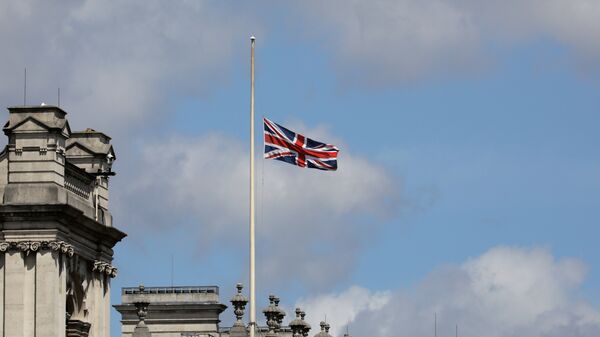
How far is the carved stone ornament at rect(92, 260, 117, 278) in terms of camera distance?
340 feet

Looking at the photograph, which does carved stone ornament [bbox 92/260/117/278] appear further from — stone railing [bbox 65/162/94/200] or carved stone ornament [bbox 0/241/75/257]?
carved stone ornament [bbox 0/241/75/257]

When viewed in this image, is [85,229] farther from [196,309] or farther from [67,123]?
[196,309]

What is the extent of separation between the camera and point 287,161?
310ft

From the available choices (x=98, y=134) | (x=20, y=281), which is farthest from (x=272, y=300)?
(x=20, y=281)

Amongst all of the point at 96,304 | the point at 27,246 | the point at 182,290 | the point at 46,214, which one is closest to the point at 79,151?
the point at 96,304

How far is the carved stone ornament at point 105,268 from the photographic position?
103750 millimetres

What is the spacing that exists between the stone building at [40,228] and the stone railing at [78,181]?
0.25 feet

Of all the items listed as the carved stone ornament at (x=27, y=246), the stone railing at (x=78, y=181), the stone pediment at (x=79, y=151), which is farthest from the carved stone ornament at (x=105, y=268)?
the carved stone ornament at (x=27, y=246)

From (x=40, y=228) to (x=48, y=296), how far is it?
2844 millimetres

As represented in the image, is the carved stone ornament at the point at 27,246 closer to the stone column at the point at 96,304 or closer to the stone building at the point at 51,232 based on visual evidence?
the stone building at the point at 51,232

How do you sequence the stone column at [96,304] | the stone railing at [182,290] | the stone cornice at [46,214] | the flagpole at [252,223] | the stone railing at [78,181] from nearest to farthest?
the flagpole at [252,223] → the stone cornice at [46,214] → the stone railing at [78,181] → the stone column at [96,304] → the stone railing at [182,290]

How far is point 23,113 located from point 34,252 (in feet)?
19.2

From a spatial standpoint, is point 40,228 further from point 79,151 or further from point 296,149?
point 296,149

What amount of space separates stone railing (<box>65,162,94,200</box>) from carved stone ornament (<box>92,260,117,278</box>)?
2858mm
